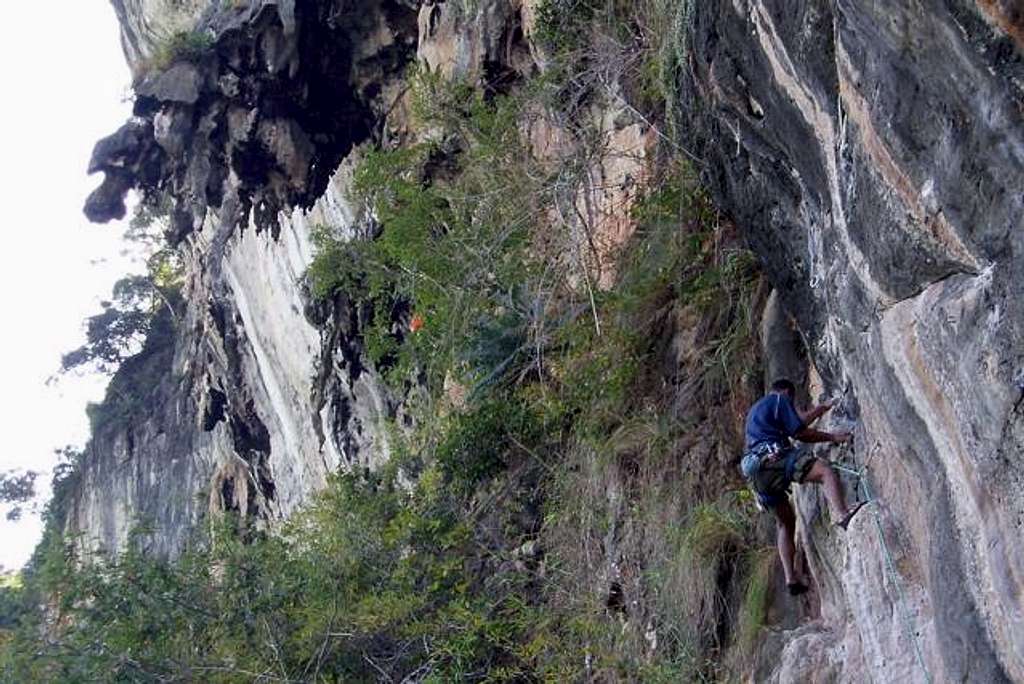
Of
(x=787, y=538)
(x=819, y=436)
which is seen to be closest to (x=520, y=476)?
(x=787, y=538)

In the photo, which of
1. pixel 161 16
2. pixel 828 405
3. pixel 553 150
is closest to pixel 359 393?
pixel 553 150

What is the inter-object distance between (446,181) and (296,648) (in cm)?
539

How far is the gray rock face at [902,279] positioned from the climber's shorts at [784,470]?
266mm

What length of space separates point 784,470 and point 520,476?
4.93 metres

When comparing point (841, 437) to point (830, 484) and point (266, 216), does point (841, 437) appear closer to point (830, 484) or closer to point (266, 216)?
point (830, 484)

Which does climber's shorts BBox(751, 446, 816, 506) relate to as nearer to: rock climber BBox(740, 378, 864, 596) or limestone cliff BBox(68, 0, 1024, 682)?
rock climber BBox(740, 378, 864, 596)

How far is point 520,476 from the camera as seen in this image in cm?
1170

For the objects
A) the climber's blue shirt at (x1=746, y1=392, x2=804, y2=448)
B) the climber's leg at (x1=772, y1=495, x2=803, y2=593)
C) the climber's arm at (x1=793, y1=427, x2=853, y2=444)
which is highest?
the climber's blue shirt at (x1=746, y1=392, x2=804, y2=448)

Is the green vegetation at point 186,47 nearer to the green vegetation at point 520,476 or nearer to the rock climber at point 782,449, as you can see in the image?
the green vegetation at point 520,476

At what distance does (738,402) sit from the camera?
909 cm

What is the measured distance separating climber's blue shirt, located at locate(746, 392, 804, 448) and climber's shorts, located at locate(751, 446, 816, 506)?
0.09 m

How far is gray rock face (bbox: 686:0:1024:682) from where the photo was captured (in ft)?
14.6

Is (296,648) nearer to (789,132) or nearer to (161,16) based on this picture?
(789,132)

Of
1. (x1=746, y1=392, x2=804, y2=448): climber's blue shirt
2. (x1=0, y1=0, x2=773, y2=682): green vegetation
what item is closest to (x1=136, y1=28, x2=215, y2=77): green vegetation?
(x1=0, y1=0, x2=773, y2=682): green vegetation
